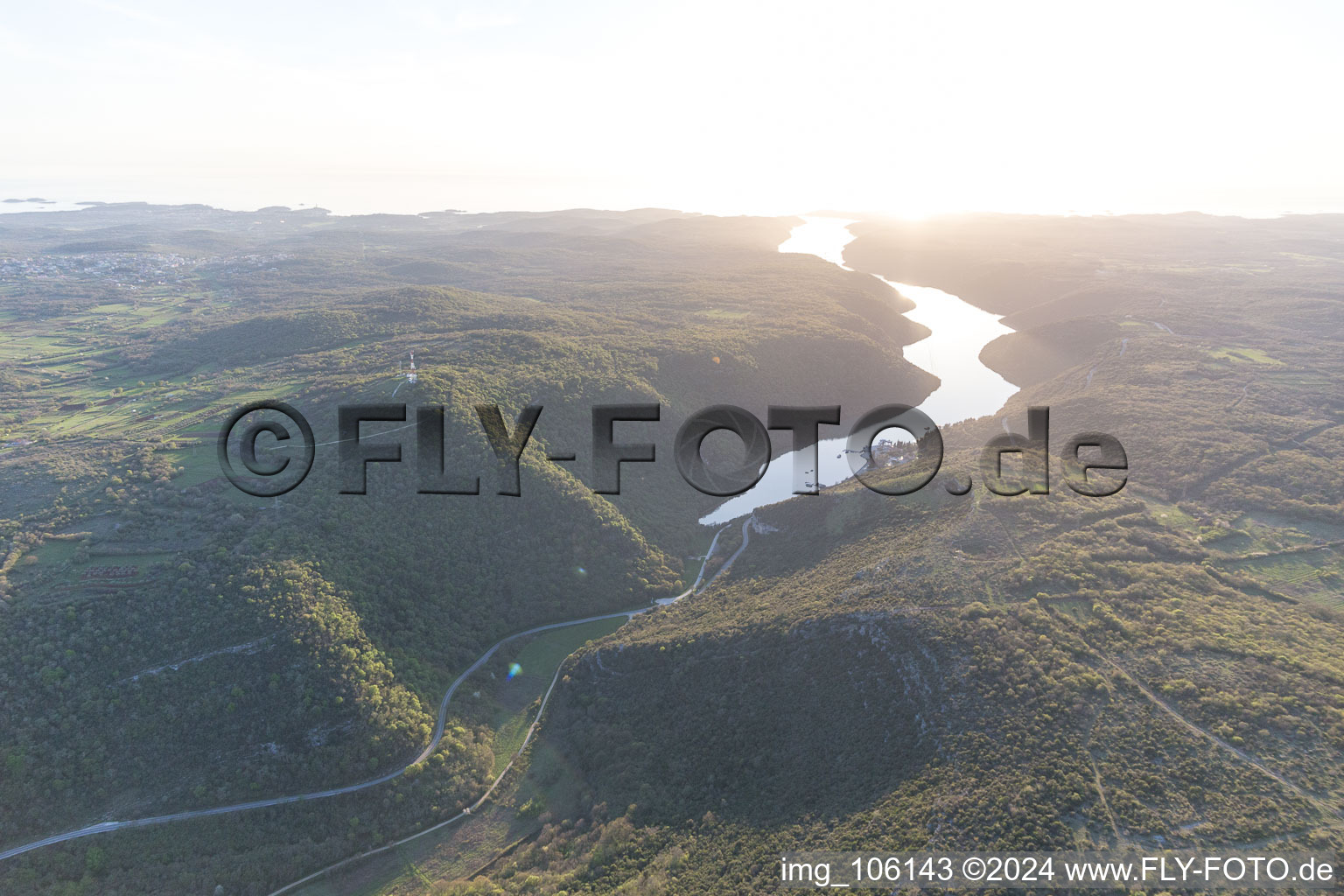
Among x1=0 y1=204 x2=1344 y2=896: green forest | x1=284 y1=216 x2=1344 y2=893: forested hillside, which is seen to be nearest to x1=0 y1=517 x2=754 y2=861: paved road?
x1=0 y1=204 x2=1344 y2=896: green forest

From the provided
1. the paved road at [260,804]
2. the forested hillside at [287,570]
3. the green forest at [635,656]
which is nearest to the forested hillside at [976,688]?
the green forest at [635,656]

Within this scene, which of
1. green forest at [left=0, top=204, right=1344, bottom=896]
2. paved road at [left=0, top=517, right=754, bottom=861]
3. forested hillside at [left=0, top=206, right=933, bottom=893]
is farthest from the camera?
forested hillside at [left=0, top=206, right=933, bottom=893]

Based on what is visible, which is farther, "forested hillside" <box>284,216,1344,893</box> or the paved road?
the paved road

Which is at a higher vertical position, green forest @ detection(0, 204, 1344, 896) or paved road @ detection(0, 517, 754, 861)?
green forest @ detection(0, 204, 1344, 896)

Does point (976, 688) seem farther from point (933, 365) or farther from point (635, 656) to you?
point (933, 365)

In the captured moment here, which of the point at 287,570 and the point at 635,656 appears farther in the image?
the point at 635,656

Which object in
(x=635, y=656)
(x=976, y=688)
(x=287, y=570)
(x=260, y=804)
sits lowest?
(x=260, y=804)

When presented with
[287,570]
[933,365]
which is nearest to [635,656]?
[287,570]

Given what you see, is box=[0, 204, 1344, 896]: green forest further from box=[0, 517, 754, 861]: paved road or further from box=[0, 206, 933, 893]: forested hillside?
box=[0, 517, 754, 861]: paved road

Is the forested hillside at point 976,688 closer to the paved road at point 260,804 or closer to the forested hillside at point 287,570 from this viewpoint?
the paved road at point 260,804

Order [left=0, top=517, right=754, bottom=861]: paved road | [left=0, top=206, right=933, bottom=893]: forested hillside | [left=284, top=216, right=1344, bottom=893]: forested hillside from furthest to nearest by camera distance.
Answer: [left=0, top=206, right=933, bottom=893]: forested hillside → [left=0, top=517, right=754, bottom=861]: paved road → [left=284, top=216, right=1344, bottom=893]: forested hillside

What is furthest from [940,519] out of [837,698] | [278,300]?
[278,300]
